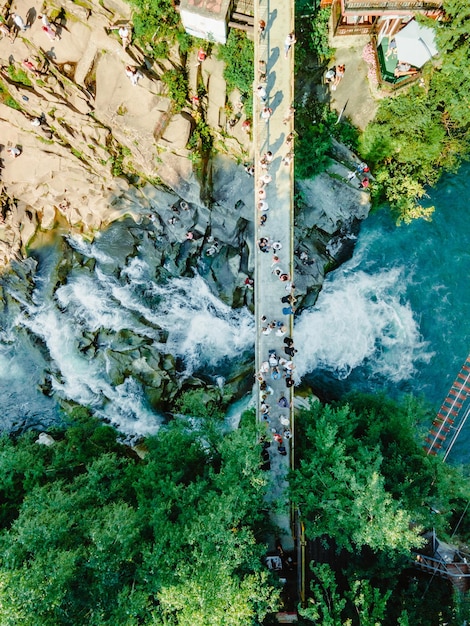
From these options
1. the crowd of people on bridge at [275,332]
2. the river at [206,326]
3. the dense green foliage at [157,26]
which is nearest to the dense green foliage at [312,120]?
the crowd of people on bridge at [275,332]

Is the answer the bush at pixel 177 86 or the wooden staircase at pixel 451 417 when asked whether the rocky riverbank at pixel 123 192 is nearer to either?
the bush at pixel 177 86

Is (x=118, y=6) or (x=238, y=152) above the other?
(x=118, y=6)

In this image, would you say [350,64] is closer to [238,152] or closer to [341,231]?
[238,152]

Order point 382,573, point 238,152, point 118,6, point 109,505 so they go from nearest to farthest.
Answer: point 109,505 → point 382,573 → point 118,6 → point 238,152

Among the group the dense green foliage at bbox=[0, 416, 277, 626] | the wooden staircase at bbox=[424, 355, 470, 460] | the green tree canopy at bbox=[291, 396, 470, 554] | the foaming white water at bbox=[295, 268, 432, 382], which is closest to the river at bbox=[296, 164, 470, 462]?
the foaming white water at bbox=[295, 268, 432, 382]

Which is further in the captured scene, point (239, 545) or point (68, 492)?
point (68, 492)

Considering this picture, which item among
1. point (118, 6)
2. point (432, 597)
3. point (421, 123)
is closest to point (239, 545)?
point (432, 597)
